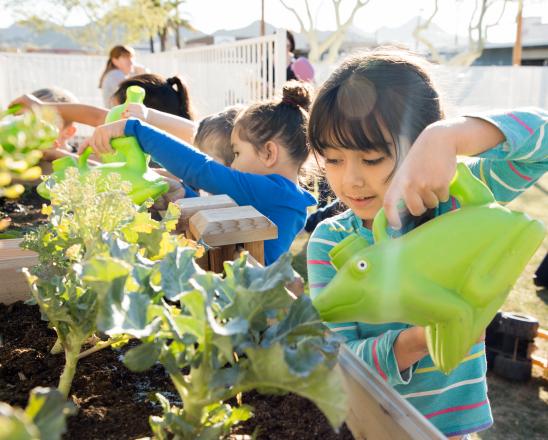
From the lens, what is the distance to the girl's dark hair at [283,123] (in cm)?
190

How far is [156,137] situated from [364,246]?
3.09ft

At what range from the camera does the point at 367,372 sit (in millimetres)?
666

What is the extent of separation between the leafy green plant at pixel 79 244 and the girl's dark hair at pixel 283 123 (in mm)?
1166

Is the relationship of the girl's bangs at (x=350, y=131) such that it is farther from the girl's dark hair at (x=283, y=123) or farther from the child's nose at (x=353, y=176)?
the girl's dark hair at (x=283, y=123)

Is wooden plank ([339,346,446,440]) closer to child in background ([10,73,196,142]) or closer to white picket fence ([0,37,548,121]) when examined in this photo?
child in background ([10,73,196,142])

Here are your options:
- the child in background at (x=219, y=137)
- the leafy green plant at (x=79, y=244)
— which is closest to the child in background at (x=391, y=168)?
the leafy green plant at (x=79, y=244)

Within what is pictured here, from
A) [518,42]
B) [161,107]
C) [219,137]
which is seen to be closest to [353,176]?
[219,137]

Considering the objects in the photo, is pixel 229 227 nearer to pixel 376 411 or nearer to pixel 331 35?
pixel 376 411

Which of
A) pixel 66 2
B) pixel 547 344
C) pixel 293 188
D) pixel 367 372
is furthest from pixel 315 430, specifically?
pixel 66 2

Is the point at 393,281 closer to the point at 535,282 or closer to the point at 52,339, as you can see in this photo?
the point at 52,339

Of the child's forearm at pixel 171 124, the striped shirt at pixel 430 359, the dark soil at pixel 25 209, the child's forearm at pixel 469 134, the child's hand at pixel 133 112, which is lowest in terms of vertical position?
the dark soil at pixel 25 209

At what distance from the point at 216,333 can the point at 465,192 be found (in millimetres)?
368

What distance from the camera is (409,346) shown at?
871 mm

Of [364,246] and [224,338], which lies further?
[364,246]
